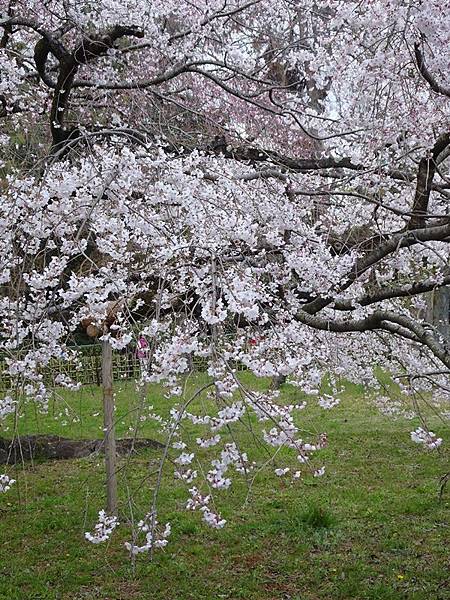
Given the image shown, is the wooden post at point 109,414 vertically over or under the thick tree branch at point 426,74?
under

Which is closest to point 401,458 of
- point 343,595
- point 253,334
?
point 343,595

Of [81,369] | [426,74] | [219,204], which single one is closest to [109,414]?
[81,369]

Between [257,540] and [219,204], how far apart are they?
2618mm

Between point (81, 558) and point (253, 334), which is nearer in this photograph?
point (253, 334)

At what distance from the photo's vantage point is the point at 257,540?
15.9ft

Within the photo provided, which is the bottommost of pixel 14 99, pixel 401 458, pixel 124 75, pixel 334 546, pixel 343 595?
pixel 343 595

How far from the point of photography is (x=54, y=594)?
4.11 meters

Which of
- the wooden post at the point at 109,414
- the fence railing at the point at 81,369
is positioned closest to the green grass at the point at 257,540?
the wooden post at the point at 109,414

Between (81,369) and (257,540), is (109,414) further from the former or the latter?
(257,540)

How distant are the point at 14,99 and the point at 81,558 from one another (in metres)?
3.09

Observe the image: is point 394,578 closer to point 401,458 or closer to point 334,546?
point 334,546

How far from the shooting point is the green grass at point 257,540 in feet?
13.5

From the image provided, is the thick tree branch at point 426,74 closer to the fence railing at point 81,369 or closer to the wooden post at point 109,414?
the fence railing at point 81,369

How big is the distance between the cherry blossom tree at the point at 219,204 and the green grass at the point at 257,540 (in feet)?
1.84
